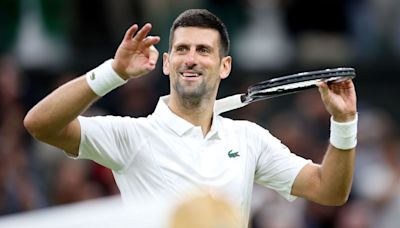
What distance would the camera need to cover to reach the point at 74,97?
507 centimetres

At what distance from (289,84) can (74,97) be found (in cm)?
115

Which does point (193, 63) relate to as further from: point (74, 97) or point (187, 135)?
Result: point (74, 97)

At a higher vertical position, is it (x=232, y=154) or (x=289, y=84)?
(x=289, y=84)

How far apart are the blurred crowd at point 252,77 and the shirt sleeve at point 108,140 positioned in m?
4.81

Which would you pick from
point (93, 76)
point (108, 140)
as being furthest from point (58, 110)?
point (108, 140)

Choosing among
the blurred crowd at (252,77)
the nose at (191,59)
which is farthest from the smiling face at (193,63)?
the blurred crowd at (252,77)

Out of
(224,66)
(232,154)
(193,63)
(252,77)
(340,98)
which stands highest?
(193,63)

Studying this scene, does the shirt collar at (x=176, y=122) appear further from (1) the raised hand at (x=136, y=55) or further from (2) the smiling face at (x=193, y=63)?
(1) the raised hand at (x=136, y=55)

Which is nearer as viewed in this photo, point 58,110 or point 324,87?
point 58,110

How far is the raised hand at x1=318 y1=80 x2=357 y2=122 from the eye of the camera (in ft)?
18.4

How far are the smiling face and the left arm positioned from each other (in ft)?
1.73

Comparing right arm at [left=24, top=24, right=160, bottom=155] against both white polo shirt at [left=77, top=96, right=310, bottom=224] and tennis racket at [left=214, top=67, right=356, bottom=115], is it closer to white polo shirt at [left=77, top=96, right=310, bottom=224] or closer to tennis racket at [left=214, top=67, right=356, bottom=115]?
white polo shirt at [left=77, top=96, right=310, bottom=224]

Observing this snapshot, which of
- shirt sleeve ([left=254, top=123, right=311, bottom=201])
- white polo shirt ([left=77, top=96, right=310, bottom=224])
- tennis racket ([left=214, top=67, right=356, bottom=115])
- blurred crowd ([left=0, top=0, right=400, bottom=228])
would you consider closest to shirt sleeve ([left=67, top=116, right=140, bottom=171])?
white polo shirt ([left=77, top=96, right=310, bottom=224])

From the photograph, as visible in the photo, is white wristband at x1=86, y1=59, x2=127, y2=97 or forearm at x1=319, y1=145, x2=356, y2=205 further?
forearm at x1=319, y1=145, x2=356, y2=205
